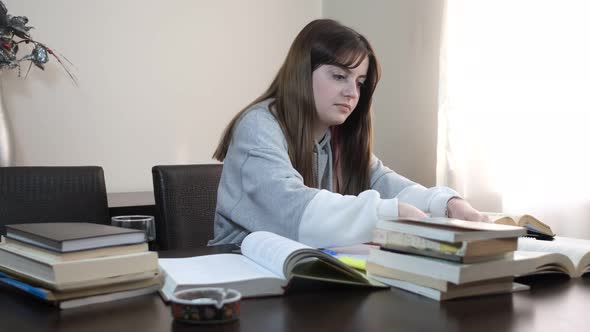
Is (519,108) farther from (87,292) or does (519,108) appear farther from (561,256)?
(87,292)

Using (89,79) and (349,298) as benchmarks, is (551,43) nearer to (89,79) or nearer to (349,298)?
(349,298)

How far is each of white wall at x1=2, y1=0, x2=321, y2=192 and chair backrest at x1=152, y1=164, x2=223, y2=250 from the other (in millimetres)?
1060

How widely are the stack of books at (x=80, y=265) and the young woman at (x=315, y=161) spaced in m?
0.44

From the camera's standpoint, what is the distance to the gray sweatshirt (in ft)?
3.79

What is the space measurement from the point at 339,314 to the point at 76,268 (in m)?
0.31

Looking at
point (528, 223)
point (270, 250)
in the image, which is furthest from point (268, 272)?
point (528, 223)

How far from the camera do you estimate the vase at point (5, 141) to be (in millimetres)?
2111

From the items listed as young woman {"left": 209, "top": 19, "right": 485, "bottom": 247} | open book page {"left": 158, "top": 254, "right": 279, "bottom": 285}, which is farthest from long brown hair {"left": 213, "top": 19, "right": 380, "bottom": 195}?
open book page {"left": 158, "top": 254, "right": 279, "bottom": 285}

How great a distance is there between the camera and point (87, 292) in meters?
0.76

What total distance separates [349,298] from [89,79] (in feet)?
6.95

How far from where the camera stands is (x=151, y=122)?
2.81 m

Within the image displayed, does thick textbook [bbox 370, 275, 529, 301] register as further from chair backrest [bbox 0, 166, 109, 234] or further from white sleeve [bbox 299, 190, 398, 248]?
chair backrest [bbox 0, 166, 109, 234]

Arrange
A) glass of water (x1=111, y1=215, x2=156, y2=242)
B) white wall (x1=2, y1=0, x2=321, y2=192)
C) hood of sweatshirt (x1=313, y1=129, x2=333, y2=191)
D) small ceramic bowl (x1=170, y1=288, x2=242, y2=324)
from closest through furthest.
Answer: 1. small ceramic bowl (x1=170, y1=288, x2=242, y2=324)
2. hood of sweatshirt (x1=313, y1=129, x2=333, y2=191)
3. glass of water (x1=111, y1=215, x2=156, y2=242)
4. white wall (x1=2, y1=0, x2=321, y2=192)

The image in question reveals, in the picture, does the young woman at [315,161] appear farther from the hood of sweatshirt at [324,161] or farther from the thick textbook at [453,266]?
the thick textbook at [453,266]
